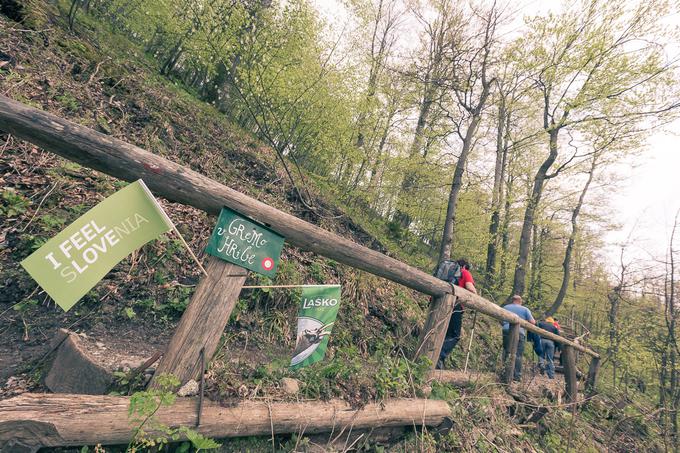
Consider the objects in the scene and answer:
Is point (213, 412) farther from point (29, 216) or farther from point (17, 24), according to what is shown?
point (17, 24)

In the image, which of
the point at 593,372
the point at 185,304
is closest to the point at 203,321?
the point at 185,304

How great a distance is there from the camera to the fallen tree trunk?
1438 mm

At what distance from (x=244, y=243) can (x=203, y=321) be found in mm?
598

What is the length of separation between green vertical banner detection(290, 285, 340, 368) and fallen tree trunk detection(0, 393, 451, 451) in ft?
1.18

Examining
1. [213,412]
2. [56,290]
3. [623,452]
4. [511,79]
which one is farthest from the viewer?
[511,79]

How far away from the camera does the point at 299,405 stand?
2.32 meters


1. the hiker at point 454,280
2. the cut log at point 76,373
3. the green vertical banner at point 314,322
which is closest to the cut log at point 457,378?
the hiker at point 454,280

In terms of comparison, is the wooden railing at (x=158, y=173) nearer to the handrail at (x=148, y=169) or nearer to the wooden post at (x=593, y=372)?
the handrail at (x=148, y=169)

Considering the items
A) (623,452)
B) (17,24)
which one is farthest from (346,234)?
(17,24)

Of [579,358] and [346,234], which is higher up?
[346,234]

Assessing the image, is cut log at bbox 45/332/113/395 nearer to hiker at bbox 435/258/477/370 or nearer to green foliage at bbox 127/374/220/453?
green foliage at bbox 127/374/220/453

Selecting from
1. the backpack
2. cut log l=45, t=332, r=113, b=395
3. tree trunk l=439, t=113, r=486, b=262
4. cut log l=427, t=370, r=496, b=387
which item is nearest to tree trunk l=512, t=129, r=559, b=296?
tree trunk l=439, t=113, r=486, b=262

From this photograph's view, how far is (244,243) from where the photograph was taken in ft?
6.99

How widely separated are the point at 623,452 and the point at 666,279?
4890mm
